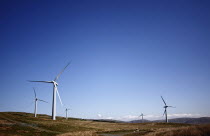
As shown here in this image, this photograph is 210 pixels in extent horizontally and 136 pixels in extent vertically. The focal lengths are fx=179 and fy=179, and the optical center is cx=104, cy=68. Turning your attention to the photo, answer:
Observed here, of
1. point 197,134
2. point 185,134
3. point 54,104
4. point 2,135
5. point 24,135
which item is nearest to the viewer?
point 197,134

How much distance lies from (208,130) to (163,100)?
10973cm

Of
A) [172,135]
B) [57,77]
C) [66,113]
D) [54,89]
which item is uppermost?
[57,77]

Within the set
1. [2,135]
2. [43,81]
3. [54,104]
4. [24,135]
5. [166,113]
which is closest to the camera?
[2,135]

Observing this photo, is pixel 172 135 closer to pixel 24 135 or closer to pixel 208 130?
pixel 208 130

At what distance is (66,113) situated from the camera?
168625mm

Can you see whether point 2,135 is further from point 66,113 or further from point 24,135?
point 66,113

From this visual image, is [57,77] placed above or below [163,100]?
above

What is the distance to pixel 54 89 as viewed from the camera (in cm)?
8781

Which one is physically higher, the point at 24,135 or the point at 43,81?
the point at 43,81

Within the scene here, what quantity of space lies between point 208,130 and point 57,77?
80.1 meters

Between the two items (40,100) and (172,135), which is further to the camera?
(40,100)

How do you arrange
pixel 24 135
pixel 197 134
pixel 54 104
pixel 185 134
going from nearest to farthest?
pixel 197 134 < pixel 185 134 < pixel 24 135 < pixel 54 104

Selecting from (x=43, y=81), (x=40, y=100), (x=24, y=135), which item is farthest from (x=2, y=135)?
(x=40, y=100)

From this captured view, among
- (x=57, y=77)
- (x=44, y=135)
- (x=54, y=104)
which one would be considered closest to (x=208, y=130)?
(x=44, y=135)
